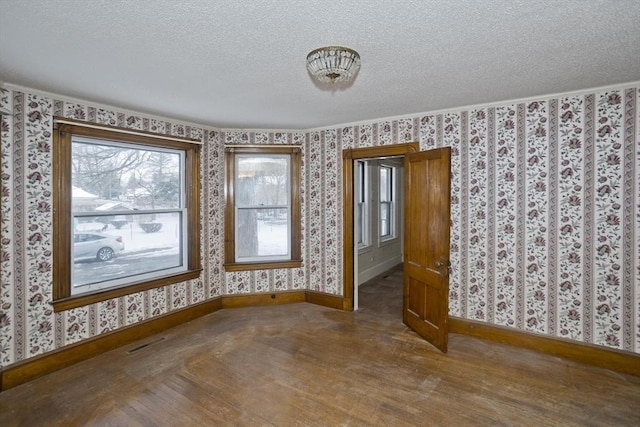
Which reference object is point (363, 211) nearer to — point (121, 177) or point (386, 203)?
point (386, 203)

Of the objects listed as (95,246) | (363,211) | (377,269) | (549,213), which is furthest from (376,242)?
(95,246)

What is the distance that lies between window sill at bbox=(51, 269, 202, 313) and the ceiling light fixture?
2977mm

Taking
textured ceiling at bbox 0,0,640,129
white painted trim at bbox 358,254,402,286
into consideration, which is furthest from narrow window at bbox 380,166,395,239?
textured ceiling at bbox 0,0,640,129

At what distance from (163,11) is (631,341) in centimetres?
424

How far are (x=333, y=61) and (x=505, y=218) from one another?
249 cm

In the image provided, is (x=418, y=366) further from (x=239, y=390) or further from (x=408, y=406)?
(x=239, y=390)

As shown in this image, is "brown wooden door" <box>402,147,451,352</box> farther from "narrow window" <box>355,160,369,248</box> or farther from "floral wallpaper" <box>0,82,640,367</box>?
"narrow window" <box>355,160,369,248</box>

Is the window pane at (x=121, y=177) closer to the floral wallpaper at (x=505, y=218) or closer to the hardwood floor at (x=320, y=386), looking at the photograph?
the floral wallpaper at (x=505, y=218)

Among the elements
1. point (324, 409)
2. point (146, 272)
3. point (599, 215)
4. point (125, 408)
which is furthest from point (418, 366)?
point (146, 272)

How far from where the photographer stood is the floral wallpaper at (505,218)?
107 inches

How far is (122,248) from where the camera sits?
347 centimetres

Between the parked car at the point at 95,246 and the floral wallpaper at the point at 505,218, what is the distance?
0.85ft

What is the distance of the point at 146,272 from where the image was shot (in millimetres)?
3689

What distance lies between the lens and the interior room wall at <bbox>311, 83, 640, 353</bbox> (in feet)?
9.16
